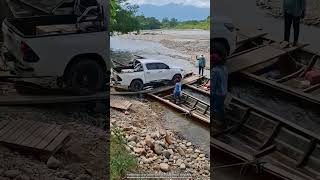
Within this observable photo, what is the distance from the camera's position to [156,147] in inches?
127

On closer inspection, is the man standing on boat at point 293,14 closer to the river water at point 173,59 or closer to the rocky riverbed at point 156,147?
the river water at point 173,59

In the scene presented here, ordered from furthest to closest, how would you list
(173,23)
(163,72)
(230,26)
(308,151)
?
1. (173,23)
2. (163,72)
3. (230,26)
4. (308,151)

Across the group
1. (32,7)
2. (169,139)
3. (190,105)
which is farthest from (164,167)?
(32,7)

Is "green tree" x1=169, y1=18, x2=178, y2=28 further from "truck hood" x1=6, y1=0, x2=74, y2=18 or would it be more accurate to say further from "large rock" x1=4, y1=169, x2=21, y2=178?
"large rock" x1=4, y1=169, x2=21, y2=178

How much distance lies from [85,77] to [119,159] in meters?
0.62

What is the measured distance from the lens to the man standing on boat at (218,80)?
3137 mm

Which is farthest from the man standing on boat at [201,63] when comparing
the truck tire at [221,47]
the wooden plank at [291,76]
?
the wooden plank at [291,76]

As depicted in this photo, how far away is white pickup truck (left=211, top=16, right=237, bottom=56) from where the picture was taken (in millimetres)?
3102

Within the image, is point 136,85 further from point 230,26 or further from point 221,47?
point 230,26

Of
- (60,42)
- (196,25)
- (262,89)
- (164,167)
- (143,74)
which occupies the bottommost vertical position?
(164,167)

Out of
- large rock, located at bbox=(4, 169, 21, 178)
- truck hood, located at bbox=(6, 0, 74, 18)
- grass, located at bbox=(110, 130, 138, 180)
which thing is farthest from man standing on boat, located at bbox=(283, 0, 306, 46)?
large rock, located at bbox=(4, 169, 21, 178)

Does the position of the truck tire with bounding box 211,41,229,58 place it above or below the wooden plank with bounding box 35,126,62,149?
above

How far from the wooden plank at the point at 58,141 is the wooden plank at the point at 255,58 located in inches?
48.8

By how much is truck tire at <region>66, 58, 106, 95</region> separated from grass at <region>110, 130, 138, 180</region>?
0.35 metres
